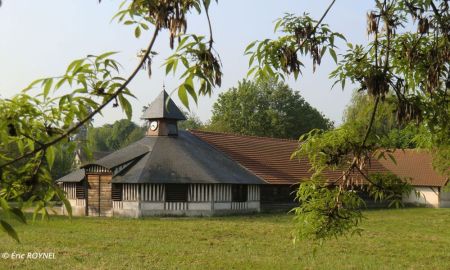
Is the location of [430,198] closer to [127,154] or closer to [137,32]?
[127,154]

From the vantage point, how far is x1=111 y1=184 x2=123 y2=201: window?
83.8ft

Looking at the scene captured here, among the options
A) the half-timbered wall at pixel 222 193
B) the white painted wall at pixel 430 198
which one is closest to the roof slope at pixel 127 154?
the half-timbered wall at pixel 222 193

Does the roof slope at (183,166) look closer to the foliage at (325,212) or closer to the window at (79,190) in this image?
the window at (79,190)

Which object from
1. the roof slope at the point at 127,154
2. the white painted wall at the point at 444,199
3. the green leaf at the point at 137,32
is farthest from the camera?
the white painted wall at the point at 444,199

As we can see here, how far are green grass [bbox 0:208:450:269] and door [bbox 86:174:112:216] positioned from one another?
598cm

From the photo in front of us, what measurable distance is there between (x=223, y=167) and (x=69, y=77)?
2573 cm

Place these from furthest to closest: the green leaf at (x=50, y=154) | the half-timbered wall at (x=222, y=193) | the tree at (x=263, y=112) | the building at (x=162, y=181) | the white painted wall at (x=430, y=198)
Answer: the tree at (x=263, y=112) → the white painted wall at (x=430, y=198) → the half-timbered wall at (x=222, y=193) → the building at (x=162, y=181) → the green leaf at (x=50, y=154)

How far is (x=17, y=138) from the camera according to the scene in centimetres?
210

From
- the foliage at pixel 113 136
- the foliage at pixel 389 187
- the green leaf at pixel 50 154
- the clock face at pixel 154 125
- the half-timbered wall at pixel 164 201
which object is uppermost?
the foliage at pixel 113 136

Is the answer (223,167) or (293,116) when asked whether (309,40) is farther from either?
(293,116)

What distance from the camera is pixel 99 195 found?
26.3 meters

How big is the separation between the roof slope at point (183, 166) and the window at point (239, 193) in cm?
52

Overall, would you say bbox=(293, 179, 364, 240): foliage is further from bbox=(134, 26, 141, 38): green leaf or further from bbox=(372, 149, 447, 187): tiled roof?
bbox=(372, 149, 447, 187): tiled roof

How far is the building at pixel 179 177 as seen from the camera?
981 inches
